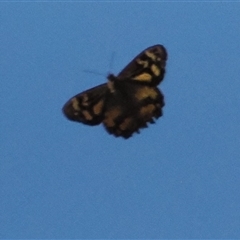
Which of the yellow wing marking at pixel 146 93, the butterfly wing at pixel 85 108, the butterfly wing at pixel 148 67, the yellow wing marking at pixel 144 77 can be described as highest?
the butterfly wing at pixel 148 67

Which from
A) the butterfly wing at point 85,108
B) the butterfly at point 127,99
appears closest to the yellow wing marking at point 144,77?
the butterfly at point 127,99

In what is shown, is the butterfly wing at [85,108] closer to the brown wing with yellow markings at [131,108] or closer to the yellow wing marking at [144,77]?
the brown wing with yellow markings at [131,108]

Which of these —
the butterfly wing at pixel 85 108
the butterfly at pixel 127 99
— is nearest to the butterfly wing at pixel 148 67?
the butterfly at pixel 127 99

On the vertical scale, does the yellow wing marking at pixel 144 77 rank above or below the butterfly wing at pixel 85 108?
above

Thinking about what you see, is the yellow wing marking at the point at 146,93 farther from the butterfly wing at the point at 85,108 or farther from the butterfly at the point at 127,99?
the butterfly wing at the point at 85,108

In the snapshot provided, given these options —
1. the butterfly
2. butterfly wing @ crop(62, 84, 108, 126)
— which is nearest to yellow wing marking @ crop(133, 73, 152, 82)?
the butterfly

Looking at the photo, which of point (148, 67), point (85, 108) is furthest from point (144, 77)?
point (85, 108)
